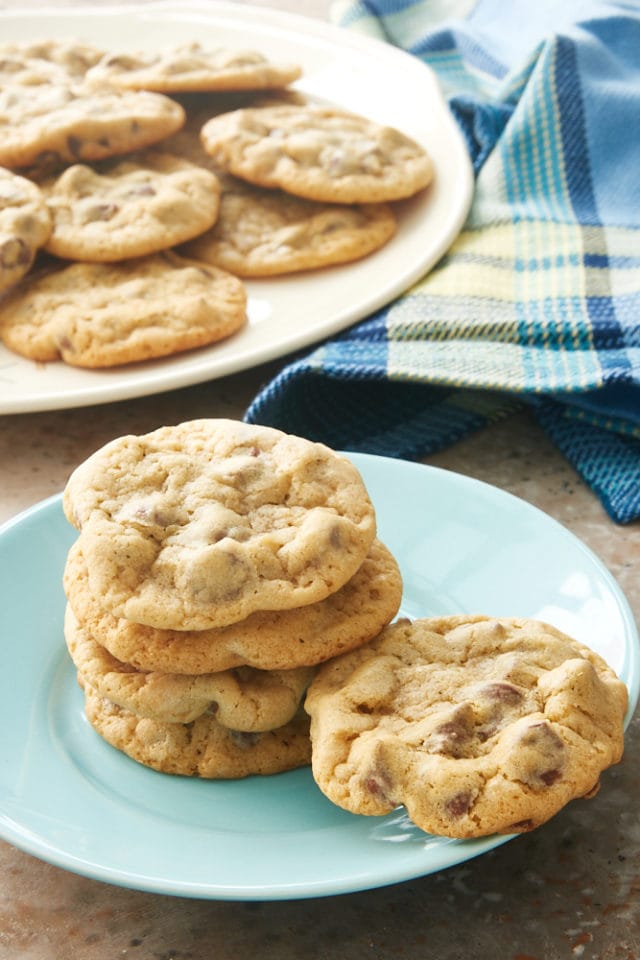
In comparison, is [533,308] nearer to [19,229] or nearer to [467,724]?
[19,229]

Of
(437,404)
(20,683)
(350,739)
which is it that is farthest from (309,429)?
(350,739)

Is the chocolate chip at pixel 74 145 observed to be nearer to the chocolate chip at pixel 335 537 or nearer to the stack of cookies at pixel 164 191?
the stack of cookies at pixel 164 191

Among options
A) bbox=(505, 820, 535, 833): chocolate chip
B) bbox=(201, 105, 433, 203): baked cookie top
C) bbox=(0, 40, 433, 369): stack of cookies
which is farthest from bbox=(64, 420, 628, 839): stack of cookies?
bbox=(201, 105, 433, 203): baked cookie top

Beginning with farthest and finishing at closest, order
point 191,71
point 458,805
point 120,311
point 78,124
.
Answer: point 191,71, point 78,124, point 120,311, point 458,805

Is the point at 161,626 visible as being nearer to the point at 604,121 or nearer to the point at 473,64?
the point at 604,121

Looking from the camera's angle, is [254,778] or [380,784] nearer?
[380,784]

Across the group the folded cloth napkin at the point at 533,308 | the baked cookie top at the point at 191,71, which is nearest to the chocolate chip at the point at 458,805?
the folded cloth napkin at the point at 533,308

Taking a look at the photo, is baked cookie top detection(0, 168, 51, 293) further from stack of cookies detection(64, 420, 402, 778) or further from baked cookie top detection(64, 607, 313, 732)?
baked cookie top detection(64, 607, 313, 732)

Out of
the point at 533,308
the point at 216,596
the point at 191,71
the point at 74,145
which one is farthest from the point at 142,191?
the point at 216,596
